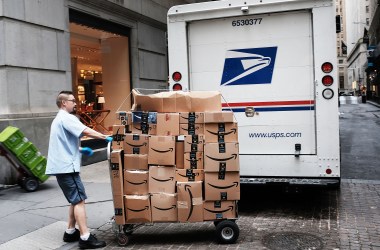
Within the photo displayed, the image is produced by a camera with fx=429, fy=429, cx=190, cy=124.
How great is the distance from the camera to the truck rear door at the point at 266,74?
20.9 feet

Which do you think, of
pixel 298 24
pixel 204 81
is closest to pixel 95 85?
pixel 204 81

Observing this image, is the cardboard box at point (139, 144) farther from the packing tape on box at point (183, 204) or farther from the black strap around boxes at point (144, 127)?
the packing tape on box at point (183, 204)

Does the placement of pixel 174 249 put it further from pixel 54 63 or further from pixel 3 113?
pixel 54 63

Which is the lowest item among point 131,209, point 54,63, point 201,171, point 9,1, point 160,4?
point 131,209

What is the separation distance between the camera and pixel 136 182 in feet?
17.4


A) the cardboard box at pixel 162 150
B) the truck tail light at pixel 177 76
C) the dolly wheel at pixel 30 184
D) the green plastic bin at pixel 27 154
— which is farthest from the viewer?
the dolly wheel at pixel 30 184

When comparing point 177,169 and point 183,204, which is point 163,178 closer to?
point 177,169

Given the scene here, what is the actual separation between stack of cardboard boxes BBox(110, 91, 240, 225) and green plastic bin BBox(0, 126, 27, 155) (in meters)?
3.38

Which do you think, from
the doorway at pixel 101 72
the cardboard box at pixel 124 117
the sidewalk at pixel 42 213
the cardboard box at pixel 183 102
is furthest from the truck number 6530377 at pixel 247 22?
the doorway at pixel 101 72

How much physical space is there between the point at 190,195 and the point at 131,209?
75 centimetres

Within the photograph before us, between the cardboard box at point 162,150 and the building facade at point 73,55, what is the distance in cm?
124

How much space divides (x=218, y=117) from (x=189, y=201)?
1.08 meters

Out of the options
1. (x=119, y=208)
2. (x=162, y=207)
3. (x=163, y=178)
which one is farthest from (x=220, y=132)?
(x=119, y=208)

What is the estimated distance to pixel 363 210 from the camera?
264 inches
